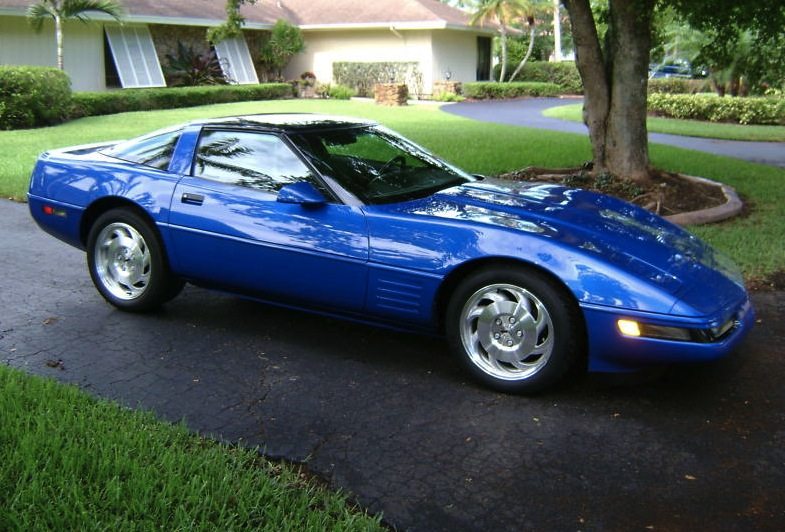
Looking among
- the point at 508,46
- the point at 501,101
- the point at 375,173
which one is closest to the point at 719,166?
the point at 375,173

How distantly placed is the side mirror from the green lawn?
376 cm

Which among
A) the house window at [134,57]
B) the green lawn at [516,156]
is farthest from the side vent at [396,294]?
the house window at [134,57]

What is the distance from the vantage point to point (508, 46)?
44375 millimetres

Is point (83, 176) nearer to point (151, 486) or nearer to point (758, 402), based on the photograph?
point (151, 486)

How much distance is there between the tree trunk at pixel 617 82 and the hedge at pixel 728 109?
51.2 feet

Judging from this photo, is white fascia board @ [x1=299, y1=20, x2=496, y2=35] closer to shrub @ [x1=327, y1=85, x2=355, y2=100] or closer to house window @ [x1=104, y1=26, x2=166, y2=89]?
shrub @ [x1=327, y1=85, x2=355, y2=100]

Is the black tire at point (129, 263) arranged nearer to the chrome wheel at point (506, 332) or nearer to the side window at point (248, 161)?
the side window at point (248, 161)

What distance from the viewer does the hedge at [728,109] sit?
2292 centimetres

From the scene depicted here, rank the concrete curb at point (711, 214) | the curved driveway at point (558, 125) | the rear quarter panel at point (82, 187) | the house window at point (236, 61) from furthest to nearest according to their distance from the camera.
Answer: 1. the house window at point (236, 61)
2. the curved driveway at point (558, 125)
3. the concrete curb at point (711, 214)
4. the rear quarter panel at point (82, 187)

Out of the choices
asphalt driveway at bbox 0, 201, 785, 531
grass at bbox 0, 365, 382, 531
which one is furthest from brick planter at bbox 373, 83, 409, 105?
grass at bbox 0, 365, 382, 531

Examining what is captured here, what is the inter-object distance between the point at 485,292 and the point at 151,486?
6.17 feet

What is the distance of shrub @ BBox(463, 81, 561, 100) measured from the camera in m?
33.3

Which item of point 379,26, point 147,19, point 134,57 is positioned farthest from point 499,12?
point 134,57

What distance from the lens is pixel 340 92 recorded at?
32.7 m
